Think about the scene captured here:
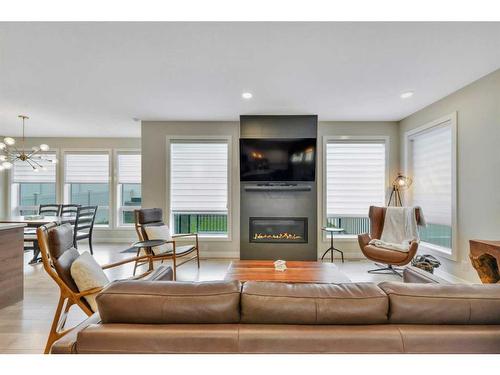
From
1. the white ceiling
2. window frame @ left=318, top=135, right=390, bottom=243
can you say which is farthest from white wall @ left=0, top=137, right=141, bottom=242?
window frame @ left=318, top=135, right=390, bottom=243

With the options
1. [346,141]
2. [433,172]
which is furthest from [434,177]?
[346,141]

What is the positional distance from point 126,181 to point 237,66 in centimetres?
461

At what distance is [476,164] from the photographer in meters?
3.02

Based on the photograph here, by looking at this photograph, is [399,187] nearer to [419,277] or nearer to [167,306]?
[419,277]

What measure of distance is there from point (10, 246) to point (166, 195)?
→ 227cm

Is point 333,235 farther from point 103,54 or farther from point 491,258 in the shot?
point 103,54

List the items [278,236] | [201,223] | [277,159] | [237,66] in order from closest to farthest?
[237,66] → [277,159] → [278,236] → [201,223]

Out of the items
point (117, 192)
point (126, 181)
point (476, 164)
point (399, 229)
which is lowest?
point (399, 229)

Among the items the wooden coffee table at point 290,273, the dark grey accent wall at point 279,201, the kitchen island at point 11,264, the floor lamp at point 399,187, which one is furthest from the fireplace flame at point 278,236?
the kitchen island at point 11,264

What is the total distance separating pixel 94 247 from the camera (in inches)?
219

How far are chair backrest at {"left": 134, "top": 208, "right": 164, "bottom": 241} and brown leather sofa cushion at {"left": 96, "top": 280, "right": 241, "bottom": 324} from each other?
9.47ft

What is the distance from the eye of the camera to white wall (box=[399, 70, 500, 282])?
2781mm

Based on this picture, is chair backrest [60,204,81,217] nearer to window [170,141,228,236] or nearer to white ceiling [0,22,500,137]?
white ceiling [0,22,500,137]
